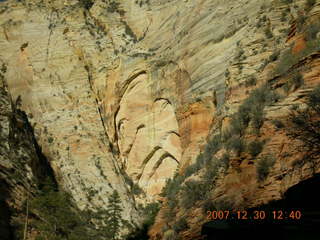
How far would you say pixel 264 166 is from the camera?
43.4 feet

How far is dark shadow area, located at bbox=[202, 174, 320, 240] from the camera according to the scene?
10.3m

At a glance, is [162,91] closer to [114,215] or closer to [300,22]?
[114,215]

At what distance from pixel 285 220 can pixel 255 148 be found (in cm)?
411

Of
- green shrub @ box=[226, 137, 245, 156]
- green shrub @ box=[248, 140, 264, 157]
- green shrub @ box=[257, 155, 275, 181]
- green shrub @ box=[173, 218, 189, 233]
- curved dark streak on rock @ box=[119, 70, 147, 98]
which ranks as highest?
curved dark streak on rock @ box=[119, 70, 147, 98]

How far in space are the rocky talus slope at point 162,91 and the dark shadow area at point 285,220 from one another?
1.86 feet

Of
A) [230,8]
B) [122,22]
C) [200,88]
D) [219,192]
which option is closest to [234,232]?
[219,192]

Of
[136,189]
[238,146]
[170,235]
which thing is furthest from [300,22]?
[136,189]

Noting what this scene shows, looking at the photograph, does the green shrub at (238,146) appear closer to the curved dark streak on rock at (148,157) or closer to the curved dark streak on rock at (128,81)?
the curved dark streak on rock at (148,157)

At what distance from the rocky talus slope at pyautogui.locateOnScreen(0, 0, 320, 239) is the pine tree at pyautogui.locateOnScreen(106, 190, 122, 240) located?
1016 millimetres

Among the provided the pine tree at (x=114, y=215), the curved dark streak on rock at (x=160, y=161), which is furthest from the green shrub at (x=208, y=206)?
the curved dark streak on rock at (x=160, y=161)

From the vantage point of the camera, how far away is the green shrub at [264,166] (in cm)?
1312

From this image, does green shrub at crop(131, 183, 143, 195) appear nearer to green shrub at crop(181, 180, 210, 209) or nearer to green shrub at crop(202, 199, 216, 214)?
green shrub at crop(181, 180, 210, 209)

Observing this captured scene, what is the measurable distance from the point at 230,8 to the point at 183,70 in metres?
5.23
